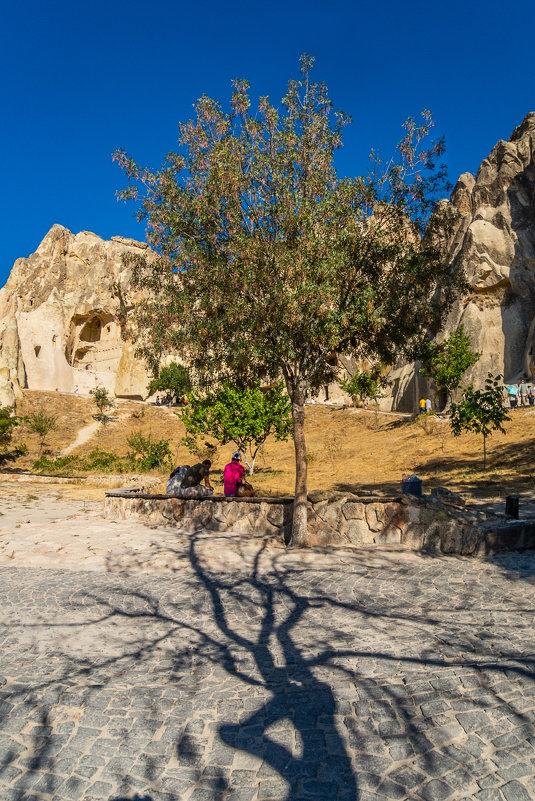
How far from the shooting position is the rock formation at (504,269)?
38.4 m

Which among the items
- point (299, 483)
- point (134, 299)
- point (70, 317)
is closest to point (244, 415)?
point (299, 483)

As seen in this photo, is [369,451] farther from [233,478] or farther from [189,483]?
[233,478]

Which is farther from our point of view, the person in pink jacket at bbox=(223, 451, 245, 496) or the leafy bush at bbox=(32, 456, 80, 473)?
the leafy bush at bbox=(32, 456, 80, 473)

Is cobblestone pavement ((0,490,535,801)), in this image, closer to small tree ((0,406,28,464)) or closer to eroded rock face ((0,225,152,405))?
small tree ((0,406,28,464))

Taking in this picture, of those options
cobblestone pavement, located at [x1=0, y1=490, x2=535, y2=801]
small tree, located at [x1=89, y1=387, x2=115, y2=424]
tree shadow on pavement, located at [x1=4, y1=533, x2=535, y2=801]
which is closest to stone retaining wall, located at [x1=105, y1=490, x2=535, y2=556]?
cobblestone pavement, located at [x1=0, y1=490, x2=535, y2=801]

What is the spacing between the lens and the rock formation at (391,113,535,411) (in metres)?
38.4

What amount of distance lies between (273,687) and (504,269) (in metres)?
40.9

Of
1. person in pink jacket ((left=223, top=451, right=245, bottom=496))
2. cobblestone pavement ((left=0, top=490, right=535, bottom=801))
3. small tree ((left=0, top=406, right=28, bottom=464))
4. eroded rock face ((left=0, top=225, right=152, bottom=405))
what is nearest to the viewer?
cobblestone pavement ((left=0, top=490, right=535, bottom=801))

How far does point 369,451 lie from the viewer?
27484 mm

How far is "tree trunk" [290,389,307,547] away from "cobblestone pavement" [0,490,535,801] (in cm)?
188

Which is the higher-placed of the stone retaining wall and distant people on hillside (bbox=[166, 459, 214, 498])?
distant people on hillside (bbox=[166, 459, 214, 498])

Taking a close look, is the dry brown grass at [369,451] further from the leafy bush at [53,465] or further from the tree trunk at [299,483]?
the tree trunk at [299,483]

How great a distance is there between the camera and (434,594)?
6551 millimetres

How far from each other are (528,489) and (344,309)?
781cm
